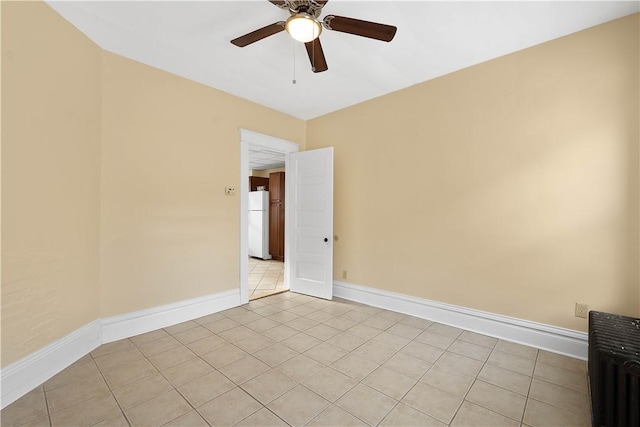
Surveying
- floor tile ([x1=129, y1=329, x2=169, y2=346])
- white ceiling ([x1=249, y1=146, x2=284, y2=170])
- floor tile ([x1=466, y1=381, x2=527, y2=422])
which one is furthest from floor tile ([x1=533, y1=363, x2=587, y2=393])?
white ceiling ([x1=249, y1=146, x2=284, y2=170])

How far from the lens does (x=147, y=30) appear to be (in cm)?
227

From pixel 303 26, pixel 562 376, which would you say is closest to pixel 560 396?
pixel 562 376

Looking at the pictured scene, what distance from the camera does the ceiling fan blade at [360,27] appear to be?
1.76 m

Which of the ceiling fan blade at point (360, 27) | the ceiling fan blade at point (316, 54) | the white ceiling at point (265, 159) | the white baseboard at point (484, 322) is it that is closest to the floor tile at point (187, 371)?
the white baseboard at point (484, 322)

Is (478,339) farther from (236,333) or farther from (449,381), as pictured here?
(236,333)

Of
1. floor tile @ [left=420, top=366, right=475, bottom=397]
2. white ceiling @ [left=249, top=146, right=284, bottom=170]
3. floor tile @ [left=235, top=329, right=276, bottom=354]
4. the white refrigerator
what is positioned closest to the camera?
floor tile @ [left=420, top=366, right=475, bottom=397]

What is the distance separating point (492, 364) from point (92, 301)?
3459 millimetres

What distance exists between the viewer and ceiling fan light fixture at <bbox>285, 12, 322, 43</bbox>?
176cm

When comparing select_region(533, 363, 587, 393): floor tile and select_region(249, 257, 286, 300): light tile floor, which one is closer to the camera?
select_region(533, 363, 587, 393): floor tile

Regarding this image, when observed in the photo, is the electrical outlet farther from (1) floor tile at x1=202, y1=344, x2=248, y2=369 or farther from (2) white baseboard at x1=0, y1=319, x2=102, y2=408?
(2) white baseboard at x1=0, y1=319, x2=102, y2=408

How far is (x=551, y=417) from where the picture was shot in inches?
64.6

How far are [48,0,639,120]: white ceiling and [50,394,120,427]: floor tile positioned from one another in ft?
9.02

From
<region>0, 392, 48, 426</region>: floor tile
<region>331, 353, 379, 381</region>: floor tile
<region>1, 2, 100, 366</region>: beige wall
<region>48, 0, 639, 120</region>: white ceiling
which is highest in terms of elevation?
<region>48, 0, 639, 120</region>: white ceiling

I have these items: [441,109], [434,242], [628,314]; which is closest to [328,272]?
[434,242]
